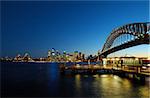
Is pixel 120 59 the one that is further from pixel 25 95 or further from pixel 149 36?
pixel 25 95

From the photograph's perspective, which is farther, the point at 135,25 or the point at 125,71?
the point at 135,25

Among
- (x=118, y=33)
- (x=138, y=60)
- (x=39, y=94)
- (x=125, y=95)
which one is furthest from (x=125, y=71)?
(x=118, y=33)

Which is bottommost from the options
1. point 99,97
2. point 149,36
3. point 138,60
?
point 99,97

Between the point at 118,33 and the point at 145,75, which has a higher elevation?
the point at 118,33

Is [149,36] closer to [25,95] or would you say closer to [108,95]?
[108,95]

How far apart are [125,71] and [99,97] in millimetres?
21126

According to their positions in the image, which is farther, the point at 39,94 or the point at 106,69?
the point at 106,69

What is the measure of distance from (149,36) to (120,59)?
12148mm

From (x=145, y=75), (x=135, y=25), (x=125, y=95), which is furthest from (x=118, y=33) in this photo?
A: (x=125, y=95)

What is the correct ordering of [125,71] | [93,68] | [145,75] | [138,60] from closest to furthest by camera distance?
[145,75] → [125,71] → [138,60] → [93,68]

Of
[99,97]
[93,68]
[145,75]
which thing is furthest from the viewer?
[93,68]

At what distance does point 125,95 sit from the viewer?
1331 inches

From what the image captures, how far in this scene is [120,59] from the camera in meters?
64.6

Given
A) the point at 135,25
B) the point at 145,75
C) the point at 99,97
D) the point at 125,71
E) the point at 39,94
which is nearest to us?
the point at 99,97
